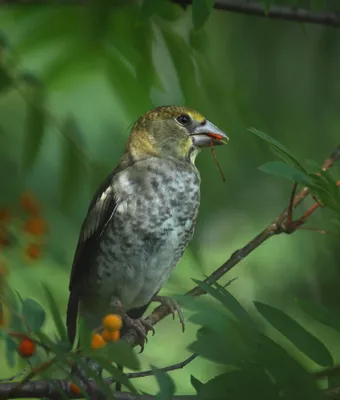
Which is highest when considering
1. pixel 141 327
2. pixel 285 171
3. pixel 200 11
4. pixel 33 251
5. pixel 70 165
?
pixel 200 11

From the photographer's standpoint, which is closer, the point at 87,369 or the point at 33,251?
the point at 87,369

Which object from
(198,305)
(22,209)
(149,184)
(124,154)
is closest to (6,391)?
(198,305)

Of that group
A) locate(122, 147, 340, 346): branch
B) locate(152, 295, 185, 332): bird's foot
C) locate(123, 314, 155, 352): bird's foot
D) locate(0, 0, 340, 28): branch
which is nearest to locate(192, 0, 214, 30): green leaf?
locate(122, 147, 340, 346): branch

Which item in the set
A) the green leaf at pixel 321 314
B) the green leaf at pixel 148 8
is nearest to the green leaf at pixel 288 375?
the green leaf at pixel 321 314

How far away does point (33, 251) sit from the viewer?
323cm

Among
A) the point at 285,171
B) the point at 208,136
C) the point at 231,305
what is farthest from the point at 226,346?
the point at 208,136

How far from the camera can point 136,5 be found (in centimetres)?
346

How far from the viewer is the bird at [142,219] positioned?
382cm

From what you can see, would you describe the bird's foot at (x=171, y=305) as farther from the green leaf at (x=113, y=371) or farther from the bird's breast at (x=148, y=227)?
the green leaf at (x=113, y=371)

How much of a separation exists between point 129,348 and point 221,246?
348 cm

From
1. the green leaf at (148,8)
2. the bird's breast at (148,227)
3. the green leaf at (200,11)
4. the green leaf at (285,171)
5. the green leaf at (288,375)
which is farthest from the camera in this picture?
the bird's breast at (148,227)

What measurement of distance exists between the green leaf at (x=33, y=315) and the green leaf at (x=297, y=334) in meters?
0.49

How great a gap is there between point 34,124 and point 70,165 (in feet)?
0.76

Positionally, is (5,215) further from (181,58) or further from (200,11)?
(200,11)
